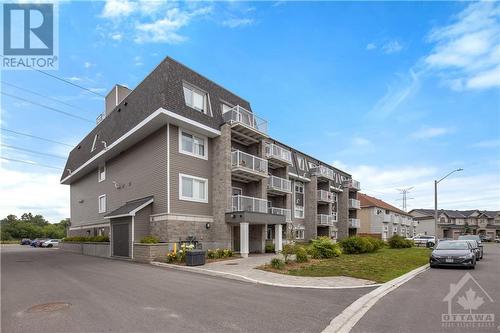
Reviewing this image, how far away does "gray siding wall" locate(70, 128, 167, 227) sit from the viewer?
67.1ft

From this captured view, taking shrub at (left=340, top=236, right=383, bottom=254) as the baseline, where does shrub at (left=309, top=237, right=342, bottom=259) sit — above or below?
above

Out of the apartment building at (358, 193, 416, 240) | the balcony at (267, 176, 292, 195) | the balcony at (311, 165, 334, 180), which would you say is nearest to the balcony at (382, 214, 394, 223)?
the apartment building at (358, 193, 416, 240)

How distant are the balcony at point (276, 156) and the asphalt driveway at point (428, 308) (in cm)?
1688

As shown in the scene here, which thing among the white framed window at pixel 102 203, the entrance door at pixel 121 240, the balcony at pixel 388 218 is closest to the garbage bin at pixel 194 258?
the entrance door at pixel 121 240

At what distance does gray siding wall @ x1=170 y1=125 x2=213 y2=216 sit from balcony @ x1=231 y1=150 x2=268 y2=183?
1.79 meters

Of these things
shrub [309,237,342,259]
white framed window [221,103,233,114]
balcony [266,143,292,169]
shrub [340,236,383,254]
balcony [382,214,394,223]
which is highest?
white framed window [221,103,233,114]

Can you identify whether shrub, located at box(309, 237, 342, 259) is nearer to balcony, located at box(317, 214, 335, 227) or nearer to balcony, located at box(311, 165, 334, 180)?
balcony, located at box(311, 165, 334, 180)

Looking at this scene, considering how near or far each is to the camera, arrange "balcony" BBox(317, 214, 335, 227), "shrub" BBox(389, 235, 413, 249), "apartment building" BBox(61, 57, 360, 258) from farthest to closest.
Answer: "balcony" BBox(317, 214, 335, 227)
"shrub" BBox(389, 235, 413, 249)
"apartment building" BBox(61, 57, 360, 258)

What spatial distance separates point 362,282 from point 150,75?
17.6 m

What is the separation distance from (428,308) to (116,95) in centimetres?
2930

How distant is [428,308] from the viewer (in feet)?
25.5

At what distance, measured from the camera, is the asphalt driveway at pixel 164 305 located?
6.25 m

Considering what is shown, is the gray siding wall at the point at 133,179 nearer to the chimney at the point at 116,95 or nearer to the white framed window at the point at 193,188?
the white framed window at the point at 193,188

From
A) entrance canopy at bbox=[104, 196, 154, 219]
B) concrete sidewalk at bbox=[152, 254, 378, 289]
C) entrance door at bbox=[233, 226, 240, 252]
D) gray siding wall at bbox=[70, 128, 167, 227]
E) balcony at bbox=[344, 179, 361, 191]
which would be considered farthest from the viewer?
balcony at bbox=[344, 179, 361, 191]
